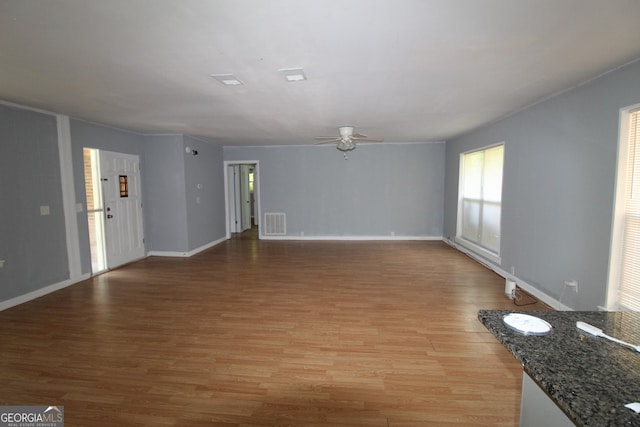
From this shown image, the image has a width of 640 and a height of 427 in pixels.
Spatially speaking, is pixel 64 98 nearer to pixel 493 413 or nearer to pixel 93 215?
pixel 93 215

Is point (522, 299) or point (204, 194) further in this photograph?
point (204, 194)

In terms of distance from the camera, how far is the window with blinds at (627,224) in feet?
8.12

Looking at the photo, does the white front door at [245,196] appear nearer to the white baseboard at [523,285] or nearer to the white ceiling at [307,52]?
the white ceiling at [307,52]

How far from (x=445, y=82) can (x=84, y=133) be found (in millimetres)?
5295

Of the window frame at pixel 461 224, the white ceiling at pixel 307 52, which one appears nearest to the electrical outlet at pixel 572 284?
the window frame at pixel 461 224

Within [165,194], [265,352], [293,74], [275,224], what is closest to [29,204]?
[165,194]

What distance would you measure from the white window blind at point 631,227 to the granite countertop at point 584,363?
1.76 metres

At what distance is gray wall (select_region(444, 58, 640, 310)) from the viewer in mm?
2684

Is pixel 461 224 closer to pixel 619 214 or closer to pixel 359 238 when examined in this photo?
pixel 359 238

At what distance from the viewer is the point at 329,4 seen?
64.8 inches

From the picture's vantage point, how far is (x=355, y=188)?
7516 mm

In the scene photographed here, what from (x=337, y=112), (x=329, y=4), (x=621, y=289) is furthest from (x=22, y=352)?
(x=621, y=289)

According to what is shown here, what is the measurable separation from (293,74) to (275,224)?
18.0ft

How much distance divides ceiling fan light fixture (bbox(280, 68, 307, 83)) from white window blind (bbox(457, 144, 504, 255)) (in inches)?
143
